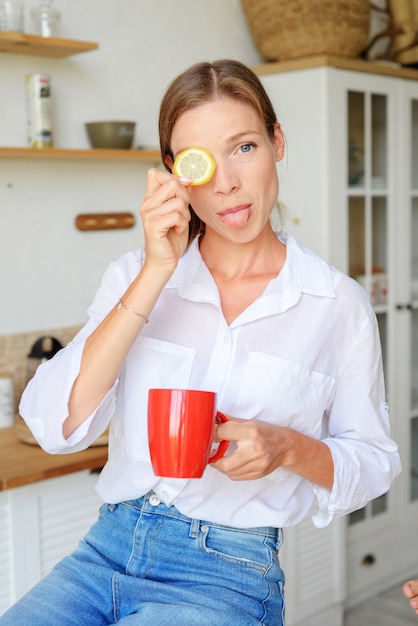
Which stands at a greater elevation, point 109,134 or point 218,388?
point 109,134

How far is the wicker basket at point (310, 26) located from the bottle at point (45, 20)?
857mm

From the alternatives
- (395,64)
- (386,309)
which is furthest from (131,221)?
(395,64)

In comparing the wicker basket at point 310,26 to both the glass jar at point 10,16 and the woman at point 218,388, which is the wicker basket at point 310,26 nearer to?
the glass jar at point 10,16

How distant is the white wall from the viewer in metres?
2.66

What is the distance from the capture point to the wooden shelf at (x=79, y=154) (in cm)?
249

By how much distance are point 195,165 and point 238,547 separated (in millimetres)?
563

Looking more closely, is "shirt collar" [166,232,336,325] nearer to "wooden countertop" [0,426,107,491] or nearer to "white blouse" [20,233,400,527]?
"white blouse" [20,233,400,527]

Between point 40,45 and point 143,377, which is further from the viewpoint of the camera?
point 40,45

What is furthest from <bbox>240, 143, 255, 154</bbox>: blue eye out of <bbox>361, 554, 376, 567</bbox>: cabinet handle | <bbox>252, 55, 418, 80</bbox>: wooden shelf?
<bbox>361, 554, 376, 567</bbox>: cabinet handle

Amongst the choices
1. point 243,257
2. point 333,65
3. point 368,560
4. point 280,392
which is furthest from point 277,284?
point 368,560

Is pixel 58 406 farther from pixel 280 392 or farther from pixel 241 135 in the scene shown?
pixel 241 135

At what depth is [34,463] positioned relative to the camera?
7.19 ft

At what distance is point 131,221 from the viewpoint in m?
2.96

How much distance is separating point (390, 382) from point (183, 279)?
213 centimetres
